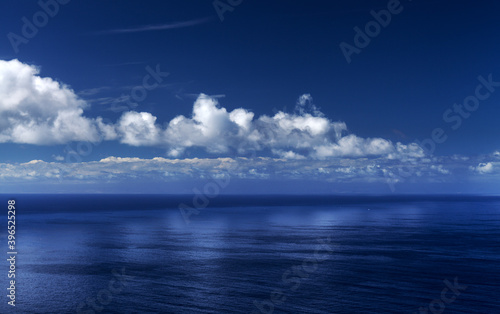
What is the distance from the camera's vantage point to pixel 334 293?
185 ft

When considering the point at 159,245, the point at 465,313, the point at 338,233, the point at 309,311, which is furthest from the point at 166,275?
the point at 338,233

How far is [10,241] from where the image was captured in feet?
341

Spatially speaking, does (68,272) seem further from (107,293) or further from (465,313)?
(465,313)

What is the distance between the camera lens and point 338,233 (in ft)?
422

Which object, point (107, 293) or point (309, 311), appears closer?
point (309, 311)

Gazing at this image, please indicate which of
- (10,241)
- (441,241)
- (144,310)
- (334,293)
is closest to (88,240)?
(10,241)

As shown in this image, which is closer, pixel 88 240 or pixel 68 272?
pixel 68 272

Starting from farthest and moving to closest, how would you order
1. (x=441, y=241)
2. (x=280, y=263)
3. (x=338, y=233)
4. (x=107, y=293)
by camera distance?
(x=338, y=233), (x=441, y=241), (x=280, y=263), (x=107, y=293)

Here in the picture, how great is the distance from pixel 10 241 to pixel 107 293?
61.6 meters

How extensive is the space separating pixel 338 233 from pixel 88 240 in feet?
237

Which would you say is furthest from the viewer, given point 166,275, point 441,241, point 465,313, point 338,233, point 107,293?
point 338,233

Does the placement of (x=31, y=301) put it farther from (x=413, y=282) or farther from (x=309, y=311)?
(x=413, y=282)

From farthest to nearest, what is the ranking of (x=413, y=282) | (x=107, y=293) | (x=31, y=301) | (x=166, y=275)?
(x=166, y=275), (x=413, y=282), (x=107, y=293), (x=31, y=301)

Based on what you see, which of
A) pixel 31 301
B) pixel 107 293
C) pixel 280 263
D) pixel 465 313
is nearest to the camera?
pixel 465 313
